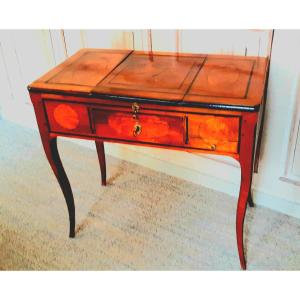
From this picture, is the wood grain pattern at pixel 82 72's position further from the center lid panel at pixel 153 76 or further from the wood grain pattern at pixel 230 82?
the wood grain pattern at pixel 230 82

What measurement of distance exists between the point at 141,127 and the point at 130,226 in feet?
1.98

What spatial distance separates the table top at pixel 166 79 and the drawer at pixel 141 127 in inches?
2.4

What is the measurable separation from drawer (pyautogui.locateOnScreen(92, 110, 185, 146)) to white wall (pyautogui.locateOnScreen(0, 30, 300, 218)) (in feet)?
1.63

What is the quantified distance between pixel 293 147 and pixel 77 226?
94 cm

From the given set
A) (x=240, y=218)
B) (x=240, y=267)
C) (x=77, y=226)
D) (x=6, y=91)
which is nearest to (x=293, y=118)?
(x=240, y=218)

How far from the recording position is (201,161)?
178cm

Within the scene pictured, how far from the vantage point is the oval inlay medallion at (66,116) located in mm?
1230

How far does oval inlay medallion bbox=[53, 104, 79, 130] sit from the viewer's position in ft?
4.04

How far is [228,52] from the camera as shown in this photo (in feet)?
4.84

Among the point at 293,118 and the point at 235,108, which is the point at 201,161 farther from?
the point at 235,108

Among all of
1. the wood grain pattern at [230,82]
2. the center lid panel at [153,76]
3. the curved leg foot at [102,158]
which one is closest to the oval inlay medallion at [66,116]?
the center lid panel at [153,76]

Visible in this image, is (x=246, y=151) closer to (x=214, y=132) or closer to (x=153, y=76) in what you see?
(x=214, y=132)

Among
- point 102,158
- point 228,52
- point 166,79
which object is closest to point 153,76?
point 166,79

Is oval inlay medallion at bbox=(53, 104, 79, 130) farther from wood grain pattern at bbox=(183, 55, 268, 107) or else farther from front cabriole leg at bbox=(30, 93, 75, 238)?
wood grain pattern at bbox=(183, 55, 268, 107)
